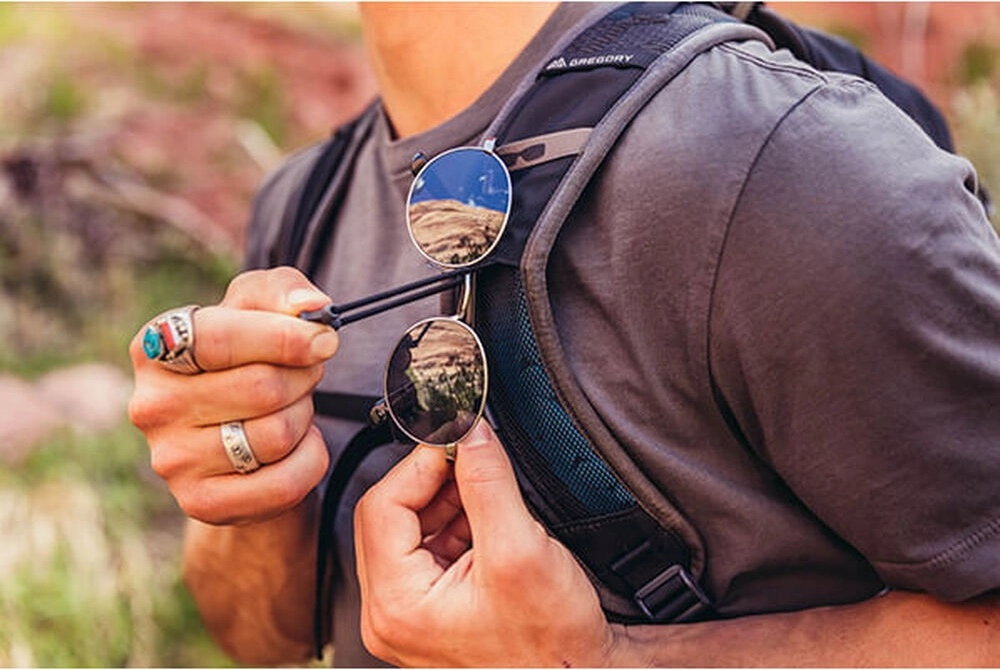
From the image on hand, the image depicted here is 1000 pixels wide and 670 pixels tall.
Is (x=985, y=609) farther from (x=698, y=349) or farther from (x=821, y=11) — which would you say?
(x=821, y=11)

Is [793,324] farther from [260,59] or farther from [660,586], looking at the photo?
[260,59]

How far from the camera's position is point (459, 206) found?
Result: 3.69 feet

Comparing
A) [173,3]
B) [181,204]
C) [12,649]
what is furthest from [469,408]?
[173,3]

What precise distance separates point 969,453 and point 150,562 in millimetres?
3215

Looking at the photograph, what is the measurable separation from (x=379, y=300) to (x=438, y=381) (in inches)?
4.1

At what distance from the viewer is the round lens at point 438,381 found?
110cm

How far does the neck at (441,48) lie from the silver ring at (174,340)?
1.56 ft

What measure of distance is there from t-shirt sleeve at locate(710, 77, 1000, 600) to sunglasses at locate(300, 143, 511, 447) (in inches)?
9.4

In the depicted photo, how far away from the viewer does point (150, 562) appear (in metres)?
3.70

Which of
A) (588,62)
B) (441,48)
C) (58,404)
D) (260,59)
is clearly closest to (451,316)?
(588,62)

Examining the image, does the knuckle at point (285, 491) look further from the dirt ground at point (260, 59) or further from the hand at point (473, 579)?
the dirt ground at point (260, 59)

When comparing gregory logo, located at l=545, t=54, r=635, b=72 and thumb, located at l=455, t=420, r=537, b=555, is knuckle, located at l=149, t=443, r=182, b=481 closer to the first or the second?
thumb, located at l=455, t=420, r=537, b=555

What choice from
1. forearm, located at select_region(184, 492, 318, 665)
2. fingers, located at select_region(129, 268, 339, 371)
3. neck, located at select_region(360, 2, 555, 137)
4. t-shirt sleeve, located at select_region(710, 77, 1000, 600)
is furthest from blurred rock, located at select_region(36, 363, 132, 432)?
t-shirt sleeve, located at select_region(710, 77, 1000, 600)

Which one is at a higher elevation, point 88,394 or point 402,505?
point 402,505
